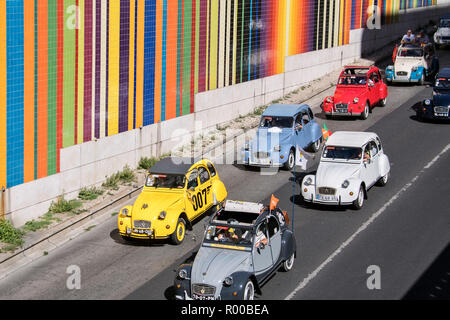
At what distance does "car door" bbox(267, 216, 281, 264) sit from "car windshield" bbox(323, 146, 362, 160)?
5956mm

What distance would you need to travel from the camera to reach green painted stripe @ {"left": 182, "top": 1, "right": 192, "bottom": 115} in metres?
29.8

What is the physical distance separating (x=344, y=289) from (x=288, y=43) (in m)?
20.5

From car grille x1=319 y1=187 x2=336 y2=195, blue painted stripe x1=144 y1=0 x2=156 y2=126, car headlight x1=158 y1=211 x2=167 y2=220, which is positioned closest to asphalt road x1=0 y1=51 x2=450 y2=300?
car grille x1=319 y1=187 x2=336 y2=195

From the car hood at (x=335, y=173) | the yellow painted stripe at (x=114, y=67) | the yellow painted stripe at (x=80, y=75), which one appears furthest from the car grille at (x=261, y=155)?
the yellow painted stripe at (x=80, y=75)

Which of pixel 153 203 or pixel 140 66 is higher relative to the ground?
pixel 140 66

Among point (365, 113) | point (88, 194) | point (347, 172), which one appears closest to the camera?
point (347, 172)

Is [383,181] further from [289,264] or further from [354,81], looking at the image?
[354,81]

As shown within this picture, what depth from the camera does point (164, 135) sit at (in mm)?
29125

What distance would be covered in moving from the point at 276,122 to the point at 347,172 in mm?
4977

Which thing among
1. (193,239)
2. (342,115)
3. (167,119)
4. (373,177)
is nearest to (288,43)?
(342,115)

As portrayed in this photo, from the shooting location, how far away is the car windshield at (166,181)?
74.0 ft

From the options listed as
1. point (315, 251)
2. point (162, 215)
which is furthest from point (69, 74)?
point (315, 251)

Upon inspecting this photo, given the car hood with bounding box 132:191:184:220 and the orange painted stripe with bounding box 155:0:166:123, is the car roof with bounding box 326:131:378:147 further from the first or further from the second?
the orange painted stripe with bounding box 155:0:166:123

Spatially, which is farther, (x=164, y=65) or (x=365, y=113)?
(x=365, y=113)
